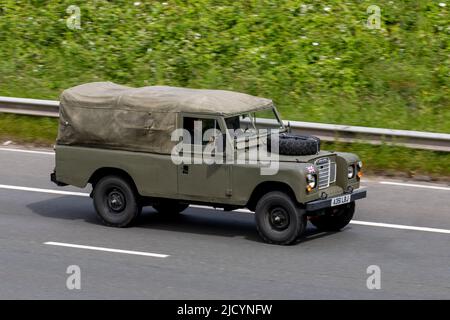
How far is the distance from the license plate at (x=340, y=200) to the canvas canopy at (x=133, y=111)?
1.80 metres

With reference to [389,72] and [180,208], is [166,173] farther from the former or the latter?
[389,72]

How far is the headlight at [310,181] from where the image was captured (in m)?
12.6

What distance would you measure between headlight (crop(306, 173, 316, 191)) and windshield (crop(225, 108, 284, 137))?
1226 mm

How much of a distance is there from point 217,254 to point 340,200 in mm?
1820

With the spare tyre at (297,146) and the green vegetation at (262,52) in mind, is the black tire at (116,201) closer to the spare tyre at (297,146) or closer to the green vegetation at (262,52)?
the spare tyre at (297,146)

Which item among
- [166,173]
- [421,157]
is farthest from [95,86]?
[421,157]

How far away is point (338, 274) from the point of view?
1174 centimetres

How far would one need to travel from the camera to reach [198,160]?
1316 centimetres

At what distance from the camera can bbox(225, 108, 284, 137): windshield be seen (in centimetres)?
1332

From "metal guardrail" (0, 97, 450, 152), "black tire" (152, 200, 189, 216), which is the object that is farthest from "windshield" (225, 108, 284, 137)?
"metal guardrail" (0, 97, 450, 152)

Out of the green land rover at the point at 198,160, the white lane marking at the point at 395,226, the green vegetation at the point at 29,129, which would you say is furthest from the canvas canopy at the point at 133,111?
the green vegetation at the point at 29,129

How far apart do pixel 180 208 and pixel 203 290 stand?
3.66m
